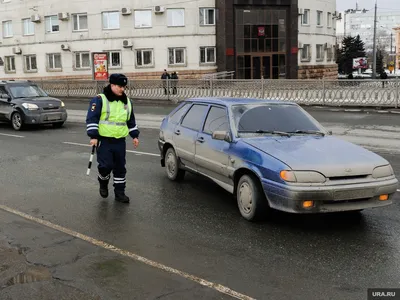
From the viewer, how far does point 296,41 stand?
43000 millimetres

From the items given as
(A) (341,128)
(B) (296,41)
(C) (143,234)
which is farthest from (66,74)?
(C) (143,234)

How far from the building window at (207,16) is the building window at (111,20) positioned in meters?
7.08

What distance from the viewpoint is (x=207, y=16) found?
41.1 metres

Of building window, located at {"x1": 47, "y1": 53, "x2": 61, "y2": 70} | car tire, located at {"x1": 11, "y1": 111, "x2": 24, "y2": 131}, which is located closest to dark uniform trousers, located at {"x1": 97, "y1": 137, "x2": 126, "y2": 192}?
car tire, located at {"x1": 11, "y1": 111, "x2": 24, "y2": 131}

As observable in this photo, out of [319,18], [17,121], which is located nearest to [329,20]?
[319,18]

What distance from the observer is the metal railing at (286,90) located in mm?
19922

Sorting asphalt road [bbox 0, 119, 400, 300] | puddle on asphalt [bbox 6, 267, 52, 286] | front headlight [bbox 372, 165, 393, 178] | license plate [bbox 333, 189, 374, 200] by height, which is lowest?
asphalt road [bbox 0, 119, 400, 300]

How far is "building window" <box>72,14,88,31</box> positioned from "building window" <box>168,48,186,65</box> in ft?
25.7

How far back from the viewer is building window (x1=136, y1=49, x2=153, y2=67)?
41188 millimetres

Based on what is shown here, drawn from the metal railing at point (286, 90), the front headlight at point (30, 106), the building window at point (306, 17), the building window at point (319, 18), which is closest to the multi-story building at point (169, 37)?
the building window at point (306, 17)

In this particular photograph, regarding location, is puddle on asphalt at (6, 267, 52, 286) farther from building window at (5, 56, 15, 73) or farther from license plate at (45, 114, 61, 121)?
building window at (5, 56, 15, 73)

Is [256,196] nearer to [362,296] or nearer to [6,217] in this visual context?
[362,296]

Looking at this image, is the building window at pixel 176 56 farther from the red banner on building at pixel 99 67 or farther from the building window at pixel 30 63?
the building window at pixel 30 63

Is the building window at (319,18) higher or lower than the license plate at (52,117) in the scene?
higher
